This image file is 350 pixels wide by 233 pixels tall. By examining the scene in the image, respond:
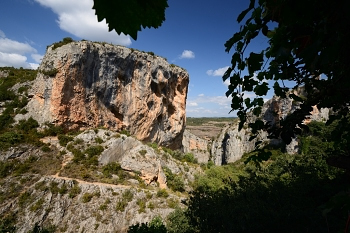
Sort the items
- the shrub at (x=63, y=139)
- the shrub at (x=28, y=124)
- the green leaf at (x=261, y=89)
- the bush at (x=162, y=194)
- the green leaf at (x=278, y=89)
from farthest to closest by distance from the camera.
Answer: the shrub at (x=63, y=139), the shrub at (x=28, y=124), the bush at (x=162, y=194), the green leaf at (x=278, y=89), the green leaf at (x=261, y=89)

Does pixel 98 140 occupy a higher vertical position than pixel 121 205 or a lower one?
higher

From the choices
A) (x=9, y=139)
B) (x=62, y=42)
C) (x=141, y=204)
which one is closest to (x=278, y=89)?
(x=141, y=204)

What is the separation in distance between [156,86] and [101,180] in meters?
14.1

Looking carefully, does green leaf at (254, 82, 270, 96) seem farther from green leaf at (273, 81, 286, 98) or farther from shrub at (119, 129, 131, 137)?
shrub at (119, 129, 131, 137)

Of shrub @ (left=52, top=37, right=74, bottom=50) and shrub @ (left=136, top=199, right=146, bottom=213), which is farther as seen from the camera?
shrub @ (left=52, top=37, right=74, bottom=50)

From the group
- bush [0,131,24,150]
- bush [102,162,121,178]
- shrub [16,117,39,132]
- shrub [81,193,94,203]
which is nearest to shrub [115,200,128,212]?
shrub [81,193,94,203]

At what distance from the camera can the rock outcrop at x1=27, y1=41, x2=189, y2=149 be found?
18578 millimetres

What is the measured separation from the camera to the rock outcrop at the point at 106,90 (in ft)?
61.0

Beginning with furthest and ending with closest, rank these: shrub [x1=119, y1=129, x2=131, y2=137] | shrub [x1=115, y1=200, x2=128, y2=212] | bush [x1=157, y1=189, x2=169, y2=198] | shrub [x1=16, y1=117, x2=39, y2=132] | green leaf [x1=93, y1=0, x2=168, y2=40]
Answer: shrub [x1=119, y1=129, x2=131, y2=137] → shrub [x1=16, y1=117, x2=39, y2=132] → bush [x1=157, y1=189, x2=169, y2=198] → shrub [x1=115, y1=200, x2=128, y2=212] → green leaf [x1=93, y1=0, x2=168, y2=40]

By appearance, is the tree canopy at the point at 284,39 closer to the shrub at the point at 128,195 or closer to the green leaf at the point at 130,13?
the green leaf at the point at 130,13

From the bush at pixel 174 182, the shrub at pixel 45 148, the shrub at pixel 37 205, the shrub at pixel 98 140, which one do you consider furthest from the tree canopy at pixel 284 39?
the shrub at pixel 98 140

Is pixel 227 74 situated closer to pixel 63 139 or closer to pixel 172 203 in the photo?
pixel 172 203

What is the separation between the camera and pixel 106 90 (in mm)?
21578

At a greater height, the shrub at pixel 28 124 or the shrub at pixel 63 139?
the shrub at pixel 28 124
